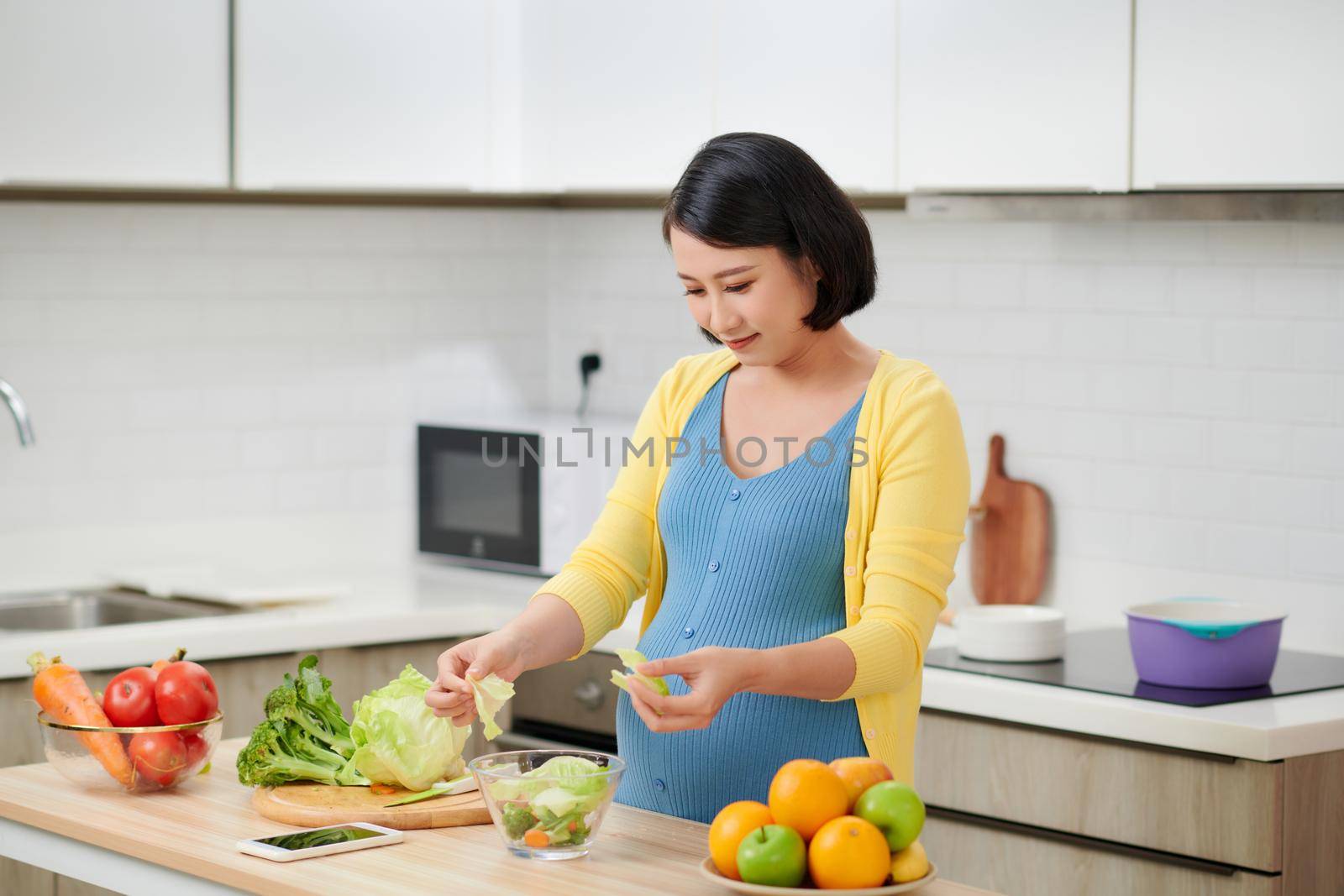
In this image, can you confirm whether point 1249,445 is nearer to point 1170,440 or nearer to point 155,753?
point 1170,440

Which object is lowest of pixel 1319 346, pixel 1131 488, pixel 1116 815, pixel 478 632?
pixel 1116 815

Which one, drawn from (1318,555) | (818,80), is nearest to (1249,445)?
(1318,555)

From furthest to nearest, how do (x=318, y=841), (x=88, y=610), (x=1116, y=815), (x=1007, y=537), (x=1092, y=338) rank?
(x=88, y=610) → (x=1007, y=537) → (x=1092, y=338) → (x=1116, y=815) → (x=318, y=841)

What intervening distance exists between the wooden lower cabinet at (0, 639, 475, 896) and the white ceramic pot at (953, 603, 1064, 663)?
1.07 meters

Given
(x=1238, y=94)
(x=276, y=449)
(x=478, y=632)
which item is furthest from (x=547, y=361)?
(x=1238, y=94)

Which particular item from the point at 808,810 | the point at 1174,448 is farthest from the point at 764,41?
the point at 808,810

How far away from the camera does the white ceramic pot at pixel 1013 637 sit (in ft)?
9.73

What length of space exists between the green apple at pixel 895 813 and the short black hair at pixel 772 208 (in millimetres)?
644

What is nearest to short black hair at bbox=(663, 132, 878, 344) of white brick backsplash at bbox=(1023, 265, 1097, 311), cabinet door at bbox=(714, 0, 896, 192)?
cabinet door at bbox=(714, 0, 896, 192)

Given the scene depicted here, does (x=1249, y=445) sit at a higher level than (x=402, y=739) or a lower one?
higher

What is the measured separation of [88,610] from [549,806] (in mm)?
2096

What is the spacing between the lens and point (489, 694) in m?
1.94

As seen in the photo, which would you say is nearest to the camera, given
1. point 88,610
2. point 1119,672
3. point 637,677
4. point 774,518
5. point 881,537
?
point 637,677

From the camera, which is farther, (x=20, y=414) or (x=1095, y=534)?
(x=1095, y=534)
